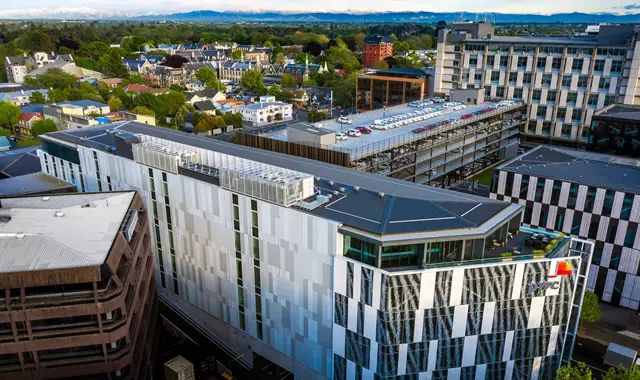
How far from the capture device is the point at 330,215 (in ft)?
144

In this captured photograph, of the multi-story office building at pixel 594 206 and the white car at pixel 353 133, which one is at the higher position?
the white car at pixel 353 133

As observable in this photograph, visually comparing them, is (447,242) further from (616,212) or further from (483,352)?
(616,212)

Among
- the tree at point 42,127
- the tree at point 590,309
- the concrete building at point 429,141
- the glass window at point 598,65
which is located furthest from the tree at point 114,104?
the tree at point 590,309

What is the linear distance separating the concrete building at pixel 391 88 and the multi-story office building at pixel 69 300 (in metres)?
122

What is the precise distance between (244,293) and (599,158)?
6207 cm

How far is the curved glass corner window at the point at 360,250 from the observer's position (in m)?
40.7

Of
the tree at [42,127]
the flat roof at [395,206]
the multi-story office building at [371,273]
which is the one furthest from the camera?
the tree at [42,127]

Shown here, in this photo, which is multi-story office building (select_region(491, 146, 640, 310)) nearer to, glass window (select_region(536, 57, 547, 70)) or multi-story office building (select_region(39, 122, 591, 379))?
multi-story office building (select_region(39, 122, 591, 379))

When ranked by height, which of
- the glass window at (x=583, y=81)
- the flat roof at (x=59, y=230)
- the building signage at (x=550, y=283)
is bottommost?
the building signage at (x=550, y=283)

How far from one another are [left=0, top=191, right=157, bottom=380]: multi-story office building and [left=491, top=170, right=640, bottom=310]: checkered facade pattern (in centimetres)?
5387

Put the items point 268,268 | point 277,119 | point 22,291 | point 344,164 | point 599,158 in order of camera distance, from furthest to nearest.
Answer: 1. point 277,119
2. point 599,158
3. point 344,164
4. point 268,268
5. point 22,291

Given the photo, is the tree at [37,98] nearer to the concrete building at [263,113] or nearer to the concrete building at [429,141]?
the concrete building at [263,113]

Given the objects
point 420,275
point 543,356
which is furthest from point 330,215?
point 543,356

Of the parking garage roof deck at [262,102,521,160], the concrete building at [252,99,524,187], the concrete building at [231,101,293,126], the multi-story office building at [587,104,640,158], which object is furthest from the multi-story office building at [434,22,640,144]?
the concrete building at [231,101,293,126]
